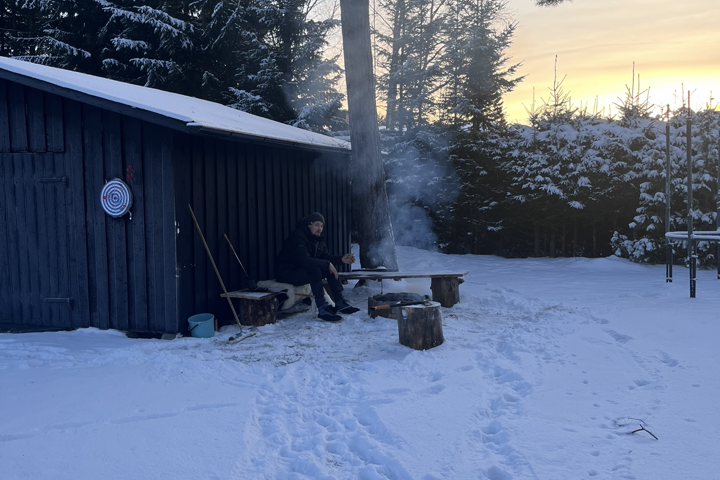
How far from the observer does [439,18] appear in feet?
64.5

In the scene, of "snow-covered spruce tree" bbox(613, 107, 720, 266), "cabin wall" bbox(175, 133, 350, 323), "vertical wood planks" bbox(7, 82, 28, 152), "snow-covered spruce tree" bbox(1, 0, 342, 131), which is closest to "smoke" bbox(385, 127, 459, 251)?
"snow-covered spruce tree" bbox(1, 0, 342, 131)

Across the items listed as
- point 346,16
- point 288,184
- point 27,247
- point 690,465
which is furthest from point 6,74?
point 690,465

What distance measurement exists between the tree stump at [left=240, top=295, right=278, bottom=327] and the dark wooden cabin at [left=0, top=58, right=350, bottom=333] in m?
0.42

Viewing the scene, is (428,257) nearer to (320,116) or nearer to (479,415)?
(320,116)

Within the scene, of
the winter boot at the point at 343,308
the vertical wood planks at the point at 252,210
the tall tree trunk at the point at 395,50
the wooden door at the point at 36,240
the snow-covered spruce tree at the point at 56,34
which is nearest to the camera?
the wooden door at the point at 36,240

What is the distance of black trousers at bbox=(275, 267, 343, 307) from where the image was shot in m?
7.17

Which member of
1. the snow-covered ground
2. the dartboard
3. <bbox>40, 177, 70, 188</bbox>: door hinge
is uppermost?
<bbox>40, 177, 70, 188</bbox>: door hinge

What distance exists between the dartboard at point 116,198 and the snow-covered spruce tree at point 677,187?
10.2m

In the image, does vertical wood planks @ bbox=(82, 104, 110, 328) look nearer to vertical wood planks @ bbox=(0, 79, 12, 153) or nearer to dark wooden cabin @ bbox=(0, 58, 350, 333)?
dark wooden cabin @ bbox=(0, 58, 350, 333)

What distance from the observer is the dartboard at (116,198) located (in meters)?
6.27

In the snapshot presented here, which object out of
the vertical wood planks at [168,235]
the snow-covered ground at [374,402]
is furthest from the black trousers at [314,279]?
the vertical wood planks at [168,235]

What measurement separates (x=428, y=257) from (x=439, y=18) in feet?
34.8

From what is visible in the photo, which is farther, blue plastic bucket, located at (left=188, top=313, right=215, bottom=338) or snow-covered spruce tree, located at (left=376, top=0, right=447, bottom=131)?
snow-covered spruce tree, located at (left=376, top=0, right=447, bottom=131)

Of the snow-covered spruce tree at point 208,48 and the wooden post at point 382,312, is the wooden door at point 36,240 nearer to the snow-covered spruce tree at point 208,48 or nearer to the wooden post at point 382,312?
the wooden post at point 382,312
